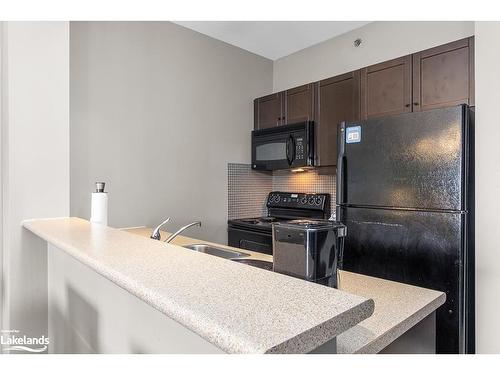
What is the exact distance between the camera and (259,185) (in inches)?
134

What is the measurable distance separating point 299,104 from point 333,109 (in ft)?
1.21

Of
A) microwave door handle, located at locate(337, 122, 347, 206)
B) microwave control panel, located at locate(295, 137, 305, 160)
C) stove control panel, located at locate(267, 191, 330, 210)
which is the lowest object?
stove control panel, located at locate(267, 191, 330, 210)

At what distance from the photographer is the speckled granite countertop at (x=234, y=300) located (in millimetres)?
464

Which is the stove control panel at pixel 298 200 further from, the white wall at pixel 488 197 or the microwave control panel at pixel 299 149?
the white wall at pixel 488 197

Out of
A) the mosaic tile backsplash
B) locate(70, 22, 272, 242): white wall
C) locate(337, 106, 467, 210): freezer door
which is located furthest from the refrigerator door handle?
locate(70, 22, 272, 242): white wall

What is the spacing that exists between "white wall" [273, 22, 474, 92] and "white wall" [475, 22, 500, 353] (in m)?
0.59

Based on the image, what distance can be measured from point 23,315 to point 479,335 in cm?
237

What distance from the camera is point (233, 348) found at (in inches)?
17.5

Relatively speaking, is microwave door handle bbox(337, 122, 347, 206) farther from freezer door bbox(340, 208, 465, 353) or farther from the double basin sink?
the double basin sink

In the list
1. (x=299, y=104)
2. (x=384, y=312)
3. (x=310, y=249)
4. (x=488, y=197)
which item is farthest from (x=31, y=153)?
(x=488, y=197)

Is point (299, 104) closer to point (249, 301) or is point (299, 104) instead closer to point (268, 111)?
point (268, 111)

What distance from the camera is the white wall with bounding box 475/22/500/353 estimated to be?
170 centimetres

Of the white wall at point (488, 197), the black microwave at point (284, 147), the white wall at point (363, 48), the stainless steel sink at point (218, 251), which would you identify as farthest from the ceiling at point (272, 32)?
the stainless steel sink at point (218, 251)
